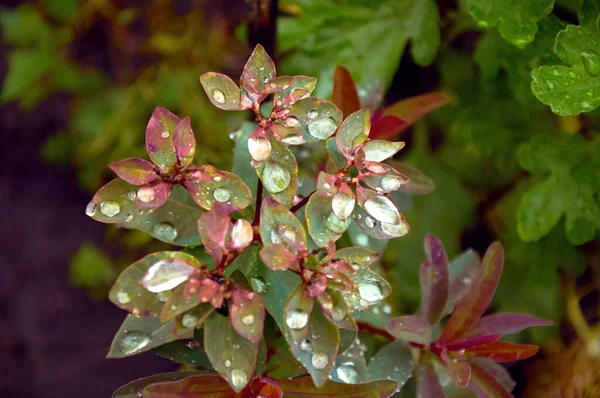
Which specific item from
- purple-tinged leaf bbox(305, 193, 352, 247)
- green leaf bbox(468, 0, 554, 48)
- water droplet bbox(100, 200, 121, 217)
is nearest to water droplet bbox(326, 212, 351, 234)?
purple-tinged leaf bbox(305, 193, 352, 247)

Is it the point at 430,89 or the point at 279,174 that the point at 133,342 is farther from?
the point at 430,89

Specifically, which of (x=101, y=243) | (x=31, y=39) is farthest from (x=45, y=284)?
(x=31, y=39)

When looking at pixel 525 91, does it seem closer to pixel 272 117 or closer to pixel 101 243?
pixel 272 117

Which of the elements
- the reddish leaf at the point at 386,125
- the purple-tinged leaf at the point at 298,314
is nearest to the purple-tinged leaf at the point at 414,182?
the reddish leaf at the point at 386,125

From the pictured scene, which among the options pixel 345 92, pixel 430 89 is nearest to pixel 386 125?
pixel 345 92

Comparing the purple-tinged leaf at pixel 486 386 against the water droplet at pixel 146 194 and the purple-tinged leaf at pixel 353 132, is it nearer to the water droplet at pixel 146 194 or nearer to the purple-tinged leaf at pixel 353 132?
the purple-tinged leaf at pixel 353 132
